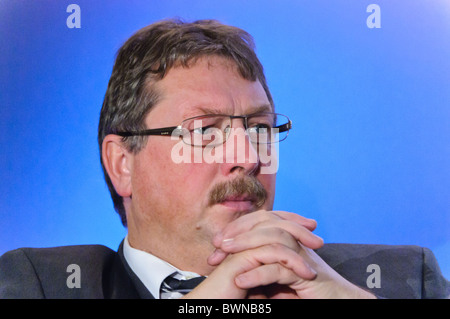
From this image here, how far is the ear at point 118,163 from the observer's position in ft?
6.55

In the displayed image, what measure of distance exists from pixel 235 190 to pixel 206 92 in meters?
0.36

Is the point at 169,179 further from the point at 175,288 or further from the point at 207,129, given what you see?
the point at 175,288

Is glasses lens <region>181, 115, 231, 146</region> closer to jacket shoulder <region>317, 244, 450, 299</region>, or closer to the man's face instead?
the man's face

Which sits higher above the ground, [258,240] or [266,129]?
[266,129]

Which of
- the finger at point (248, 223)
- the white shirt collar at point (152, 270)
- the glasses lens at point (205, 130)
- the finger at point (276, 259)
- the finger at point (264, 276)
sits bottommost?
the white shirt collar at point (152, 270)

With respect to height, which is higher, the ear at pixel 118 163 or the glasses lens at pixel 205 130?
the glasses lens at pixel 205 130

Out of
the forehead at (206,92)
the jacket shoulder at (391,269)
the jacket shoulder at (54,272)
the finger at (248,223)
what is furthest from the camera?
the jacket shoulder at (391,269)

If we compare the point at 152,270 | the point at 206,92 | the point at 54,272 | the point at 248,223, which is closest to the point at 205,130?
the point at 206,92

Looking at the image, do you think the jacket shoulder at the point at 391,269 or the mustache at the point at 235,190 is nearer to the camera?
the mustache at the point at 235,190

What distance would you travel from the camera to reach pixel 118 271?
6.23 feet

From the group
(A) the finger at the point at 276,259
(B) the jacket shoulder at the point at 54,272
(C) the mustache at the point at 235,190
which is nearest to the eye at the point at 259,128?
(C) the mustache at the point at 235,190

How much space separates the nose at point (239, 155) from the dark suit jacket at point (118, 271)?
512 mm

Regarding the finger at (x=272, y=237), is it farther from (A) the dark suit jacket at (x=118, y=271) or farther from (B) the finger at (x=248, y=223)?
(A) the dark suit jacket at (x=118, y=271)
